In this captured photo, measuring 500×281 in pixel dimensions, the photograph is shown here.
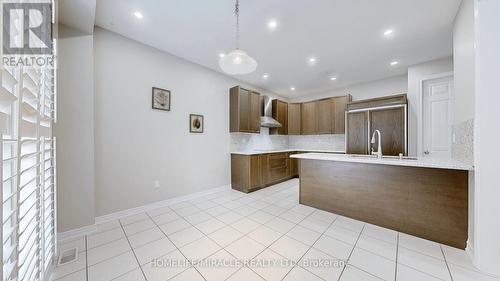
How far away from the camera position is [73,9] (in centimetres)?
182

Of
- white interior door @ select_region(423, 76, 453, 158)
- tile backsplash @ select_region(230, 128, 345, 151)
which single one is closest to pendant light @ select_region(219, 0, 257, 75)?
tile backsplash @ select_region(230, 128, 345, 151)

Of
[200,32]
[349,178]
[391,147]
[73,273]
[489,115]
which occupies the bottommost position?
[73,273]

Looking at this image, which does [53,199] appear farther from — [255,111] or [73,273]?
[255,111]

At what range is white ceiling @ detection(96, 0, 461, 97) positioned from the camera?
204cm

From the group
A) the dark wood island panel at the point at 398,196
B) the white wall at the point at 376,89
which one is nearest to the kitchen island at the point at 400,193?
the dark wood island panel at the point at 398,196

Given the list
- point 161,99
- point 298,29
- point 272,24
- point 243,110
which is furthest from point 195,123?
point 298,29

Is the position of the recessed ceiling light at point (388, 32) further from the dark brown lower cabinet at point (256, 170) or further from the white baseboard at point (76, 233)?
the white baseboard at point (76, 233)

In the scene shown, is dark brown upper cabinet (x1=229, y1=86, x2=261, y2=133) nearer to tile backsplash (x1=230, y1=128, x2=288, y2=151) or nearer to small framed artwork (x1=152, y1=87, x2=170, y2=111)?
tile backsplash (x1=230, y1=128, x2=288, y2=151)

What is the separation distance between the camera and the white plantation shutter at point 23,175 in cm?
74

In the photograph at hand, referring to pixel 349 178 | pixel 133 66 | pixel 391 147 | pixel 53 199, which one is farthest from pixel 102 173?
pixel 391 147

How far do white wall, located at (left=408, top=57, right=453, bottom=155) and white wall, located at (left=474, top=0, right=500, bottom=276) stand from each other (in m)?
2.43

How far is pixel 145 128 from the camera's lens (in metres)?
2.82

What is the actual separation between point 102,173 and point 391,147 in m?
5.19

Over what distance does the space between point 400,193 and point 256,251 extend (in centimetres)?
191
